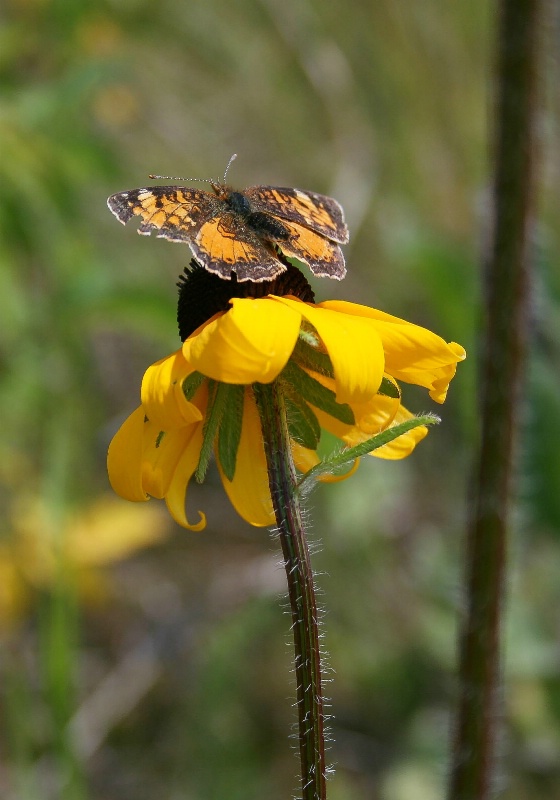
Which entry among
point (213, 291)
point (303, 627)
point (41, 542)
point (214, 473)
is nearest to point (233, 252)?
point (213, 291)

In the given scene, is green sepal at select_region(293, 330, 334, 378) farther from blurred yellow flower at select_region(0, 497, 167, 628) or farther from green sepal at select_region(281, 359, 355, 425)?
blurred yellow flower at select_region(0, 497, 167, 628)

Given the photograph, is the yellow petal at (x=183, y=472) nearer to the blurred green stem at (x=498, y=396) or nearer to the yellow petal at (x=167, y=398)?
the yellow petal at (x=167, y=398)

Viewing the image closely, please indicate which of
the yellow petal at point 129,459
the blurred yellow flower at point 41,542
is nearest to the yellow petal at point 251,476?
the yellow petal at point 129,459

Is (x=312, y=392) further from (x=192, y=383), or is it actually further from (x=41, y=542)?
(x=41, y=542)

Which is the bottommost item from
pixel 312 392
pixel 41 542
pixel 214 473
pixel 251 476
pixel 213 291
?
pixel 214 473

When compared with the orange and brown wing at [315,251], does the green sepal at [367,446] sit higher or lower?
lower

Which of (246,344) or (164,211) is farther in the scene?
(164,211)
